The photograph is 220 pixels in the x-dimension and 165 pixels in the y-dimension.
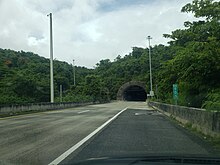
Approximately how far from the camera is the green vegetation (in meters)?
18.3

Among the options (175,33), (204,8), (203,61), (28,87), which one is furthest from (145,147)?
(28,87)

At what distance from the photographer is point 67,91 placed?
109m

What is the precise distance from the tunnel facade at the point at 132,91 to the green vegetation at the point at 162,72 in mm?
2581

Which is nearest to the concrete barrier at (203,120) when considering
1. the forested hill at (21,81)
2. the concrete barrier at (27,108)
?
the concrete barrier at (27,108)

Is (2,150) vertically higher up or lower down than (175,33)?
lower down

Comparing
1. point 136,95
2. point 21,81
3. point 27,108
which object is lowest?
point 27,108

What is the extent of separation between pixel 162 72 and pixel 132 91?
9639 centimetres

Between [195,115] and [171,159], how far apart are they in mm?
12395

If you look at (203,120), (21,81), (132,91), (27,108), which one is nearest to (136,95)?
(132,91)

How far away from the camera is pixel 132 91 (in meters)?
128

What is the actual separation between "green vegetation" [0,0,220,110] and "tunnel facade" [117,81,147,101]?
102 inches

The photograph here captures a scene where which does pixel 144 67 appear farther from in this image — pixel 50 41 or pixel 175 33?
pixel 175 33

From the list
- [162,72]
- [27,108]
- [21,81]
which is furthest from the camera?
[21,81]

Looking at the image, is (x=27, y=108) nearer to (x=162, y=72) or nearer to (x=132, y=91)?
(x=162, y=72)
